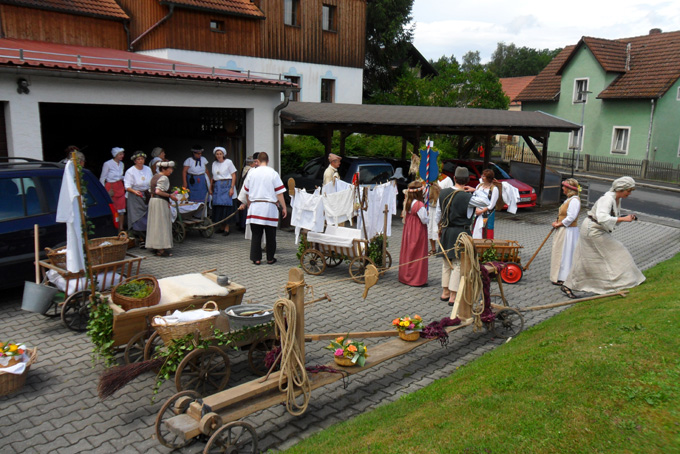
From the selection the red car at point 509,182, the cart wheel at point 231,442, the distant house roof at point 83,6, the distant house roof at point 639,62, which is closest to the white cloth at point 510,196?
the red car at point 509,182

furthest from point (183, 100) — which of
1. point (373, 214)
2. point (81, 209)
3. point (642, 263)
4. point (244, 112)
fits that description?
point (642, 263)

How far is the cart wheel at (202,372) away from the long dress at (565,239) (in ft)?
21.1

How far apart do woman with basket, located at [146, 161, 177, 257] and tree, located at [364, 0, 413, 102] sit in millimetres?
24033

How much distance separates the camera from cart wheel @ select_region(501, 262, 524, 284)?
9922 mm

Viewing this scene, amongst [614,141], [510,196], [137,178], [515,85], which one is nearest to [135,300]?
[137,178]

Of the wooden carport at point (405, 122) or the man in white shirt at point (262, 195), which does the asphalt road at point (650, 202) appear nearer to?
the wooden carport at point (405, 122)

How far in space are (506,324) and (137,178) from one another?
7.63 m

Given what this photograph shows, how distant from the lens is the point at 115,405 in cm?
535

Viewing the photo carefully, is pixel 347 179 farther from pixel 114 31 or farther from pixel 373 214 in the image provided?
pixel 114 31

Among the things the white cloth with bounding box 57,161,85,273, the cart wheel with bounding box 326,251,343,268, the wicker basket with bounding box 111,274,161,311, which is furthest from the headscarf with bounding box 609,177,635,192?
the white cloth with bounding box 57,161,85,273

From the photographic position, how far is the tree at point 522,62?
98125 mm

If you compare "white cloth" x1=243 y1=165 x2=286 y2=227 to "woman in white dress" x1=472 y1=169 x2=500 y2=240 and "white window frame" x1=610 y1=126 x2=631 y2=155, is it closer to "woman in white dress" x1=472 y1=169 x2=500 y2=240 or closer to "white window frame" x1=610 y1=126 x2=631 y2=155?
"woman in white dress" x1=472 y1=169 x2=500 y2=240

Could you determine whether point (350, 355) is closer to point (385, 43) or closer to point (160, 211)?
point (160, 211)

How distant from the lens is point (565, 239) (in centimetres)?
946
